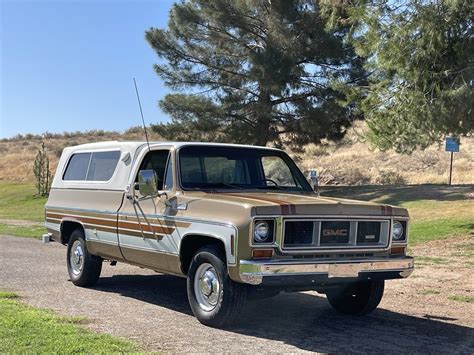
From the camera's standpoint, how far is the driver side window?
24.7ft

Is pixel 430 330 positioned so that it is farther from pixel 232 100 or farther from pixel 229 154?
pixel 232 100

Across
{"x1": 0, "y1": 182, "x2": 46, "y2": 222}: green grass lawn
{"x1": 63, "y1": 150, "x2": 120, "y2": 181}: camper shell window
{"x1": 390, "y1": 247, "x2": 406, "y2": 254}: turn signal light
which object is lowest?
{"x1": 0, "y1": 182, "x2": 46, "y2": 222}: green grass lawn

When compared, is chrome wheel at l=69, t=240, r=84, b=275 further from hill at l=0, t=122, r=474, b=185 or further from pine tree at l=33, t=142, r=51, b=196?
pine tree at l=33, t=142, r=51, b=196

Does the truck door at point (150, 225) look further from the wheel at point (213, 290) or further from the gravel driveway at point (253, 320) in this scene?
the gravel driveway at point (253, 320)

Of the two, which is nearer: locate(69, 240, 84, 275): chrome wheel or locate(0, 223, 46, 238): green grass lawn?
locate(69, 240, 84, 275): chrome wheel

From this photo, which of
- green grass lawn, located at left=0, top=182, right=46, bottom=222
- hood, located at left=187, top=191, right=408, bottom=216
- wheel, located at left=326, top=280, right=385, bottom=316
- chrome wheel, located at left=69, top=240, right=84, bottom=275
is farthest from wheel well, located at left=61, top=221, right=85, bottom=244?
green grass lawn, located at left=0, top=182, right=46, bottom=222

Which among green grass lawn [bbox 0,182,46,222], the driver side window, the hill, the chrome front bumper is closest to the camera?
the chrome front bumper

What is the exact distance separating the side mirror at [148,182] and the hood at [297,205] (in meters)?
0.64

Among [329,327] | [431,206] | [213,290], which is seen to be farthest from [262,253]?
[431,206]

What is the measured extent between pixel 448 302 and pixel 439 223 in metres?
9.20

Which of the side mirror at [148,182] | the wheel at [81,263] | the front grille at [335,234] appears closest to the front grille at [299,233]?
the front grille at [335,234]

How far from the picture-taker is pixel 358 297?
753cm

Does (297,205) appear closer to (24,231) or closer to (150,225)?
(150,225)

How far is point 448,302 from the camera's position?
846 centimetres
